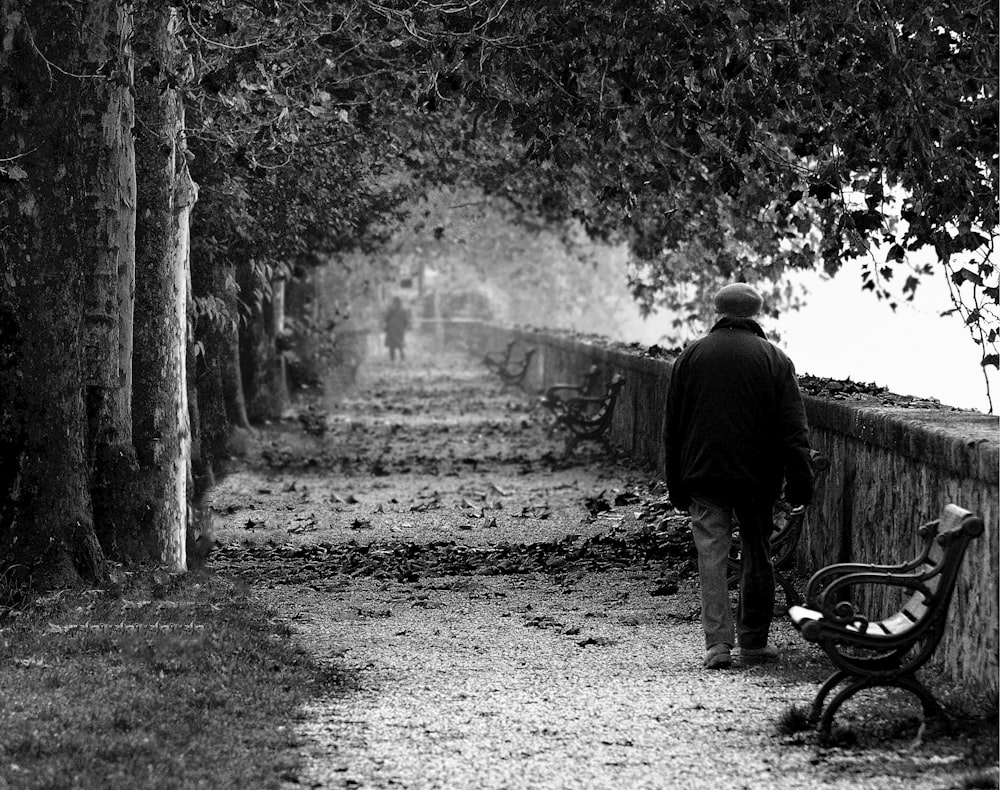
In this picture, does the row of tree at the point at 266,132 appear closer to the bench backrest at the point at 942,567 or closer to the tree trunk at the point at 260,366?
the bench backrest at the point at 942,567

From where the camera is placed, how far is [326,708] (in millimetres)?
7223

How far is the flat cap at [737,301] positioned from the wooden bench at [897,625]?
2140 millimetres

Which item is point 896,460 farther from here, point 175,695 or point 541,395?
point 541,395

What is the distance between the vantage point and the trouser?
824 cm

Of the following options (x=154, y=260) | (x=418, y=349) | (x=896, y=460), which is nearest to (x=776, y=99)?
(x=896, y=460)

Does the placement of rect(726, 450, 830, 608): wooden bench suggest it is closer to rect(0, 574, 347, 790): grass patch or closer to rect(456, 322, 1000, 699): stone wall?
rect(456, 322, 1000, 699): stone wall

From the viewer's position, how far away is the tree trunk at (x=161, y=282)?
37.7 ft

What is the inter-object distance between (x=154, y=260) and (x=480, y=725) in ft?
19.7

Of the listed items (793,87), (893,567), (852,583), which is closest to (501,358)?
(793,87)

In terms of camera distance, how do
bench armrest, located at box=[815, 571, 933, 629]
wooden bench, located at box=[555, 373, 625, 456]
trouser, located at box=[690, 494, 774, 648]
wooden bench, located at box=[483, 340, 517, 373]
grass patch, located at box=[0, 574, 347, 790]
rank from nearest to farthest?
grass patch, located at box=[0, 574, 347, 790] < bench armrest, located at box=[815, 571, 933, 629] < trouser, located at box=[690, 494, 774, 648] < wooden bench, located at box=[555, 373, 625, 456] < wooden bench, located at box=[483, 340, 517, 373]

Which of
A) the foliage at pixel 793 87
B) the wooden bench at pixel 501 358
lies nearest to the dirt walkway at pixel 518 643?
the foliage at pixel 793 87

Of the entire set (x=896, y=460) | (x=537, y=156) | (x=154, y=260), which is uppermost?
(x=537, y=156)

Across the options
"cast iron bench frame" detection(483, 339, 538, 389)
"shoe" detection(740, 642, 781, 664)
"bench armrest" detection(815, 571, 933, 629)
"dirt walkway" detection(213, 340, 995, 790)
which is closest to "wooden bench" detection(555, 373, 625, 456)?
"dirt walkway" detection(213, 340, 995, 790)

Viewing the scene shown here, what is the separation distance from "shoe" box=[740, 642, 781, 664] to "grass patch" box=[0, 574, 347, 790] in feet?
6.92
